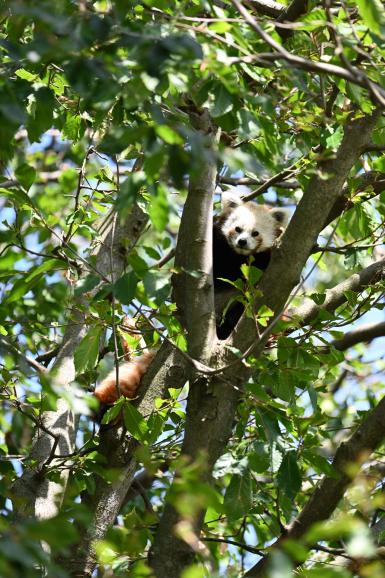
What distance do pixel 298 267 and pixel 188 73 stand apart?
3.99 ft

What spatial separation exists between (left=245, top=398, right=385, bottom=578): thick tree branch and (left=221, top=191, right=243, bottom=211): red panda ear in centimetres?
407

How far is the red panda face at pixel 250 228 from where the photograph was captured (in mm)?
7566

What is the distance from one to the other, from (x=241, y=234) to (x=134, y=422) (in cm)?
365

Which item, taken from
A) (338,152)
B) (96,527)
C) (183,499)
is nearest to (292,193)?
(338,152)

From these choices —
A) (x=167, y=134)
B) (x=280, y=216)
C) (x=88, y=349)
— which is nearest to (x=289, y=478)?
(x=88, y=349)

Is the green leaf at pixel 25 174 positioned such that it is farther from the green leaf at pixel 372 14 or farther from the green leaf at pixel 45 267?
the green leaf at pixel 372 14

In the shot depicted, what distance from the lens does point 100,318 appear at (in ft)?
13.9

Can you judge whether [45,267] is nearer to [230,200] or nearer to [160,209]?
[160,209]

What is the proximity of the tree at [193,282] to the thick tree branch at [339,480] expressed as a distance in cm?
1

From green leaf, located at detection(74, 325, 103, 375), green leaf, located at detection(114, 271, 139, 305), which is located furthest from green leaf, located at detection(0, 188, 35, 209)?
green leaf, located at detection(114, 271, 139, 305)

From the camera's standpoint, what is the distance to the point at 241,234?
25.2 ft

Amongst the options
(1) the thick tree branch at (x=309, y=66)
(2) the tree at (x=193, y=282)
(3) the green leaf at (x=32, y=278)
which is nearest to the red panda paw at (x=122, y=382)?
(2) the tree at (x=193, y=282)

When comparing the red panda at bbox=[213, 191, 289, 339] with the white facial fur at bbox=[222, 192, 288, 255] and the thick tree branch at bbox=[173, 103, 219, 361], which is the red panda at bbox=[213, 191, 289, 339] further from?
the thick tree branch at bbox=[173, 103, 219, 361]

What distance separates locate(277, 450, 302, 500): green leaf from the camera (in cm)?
418
